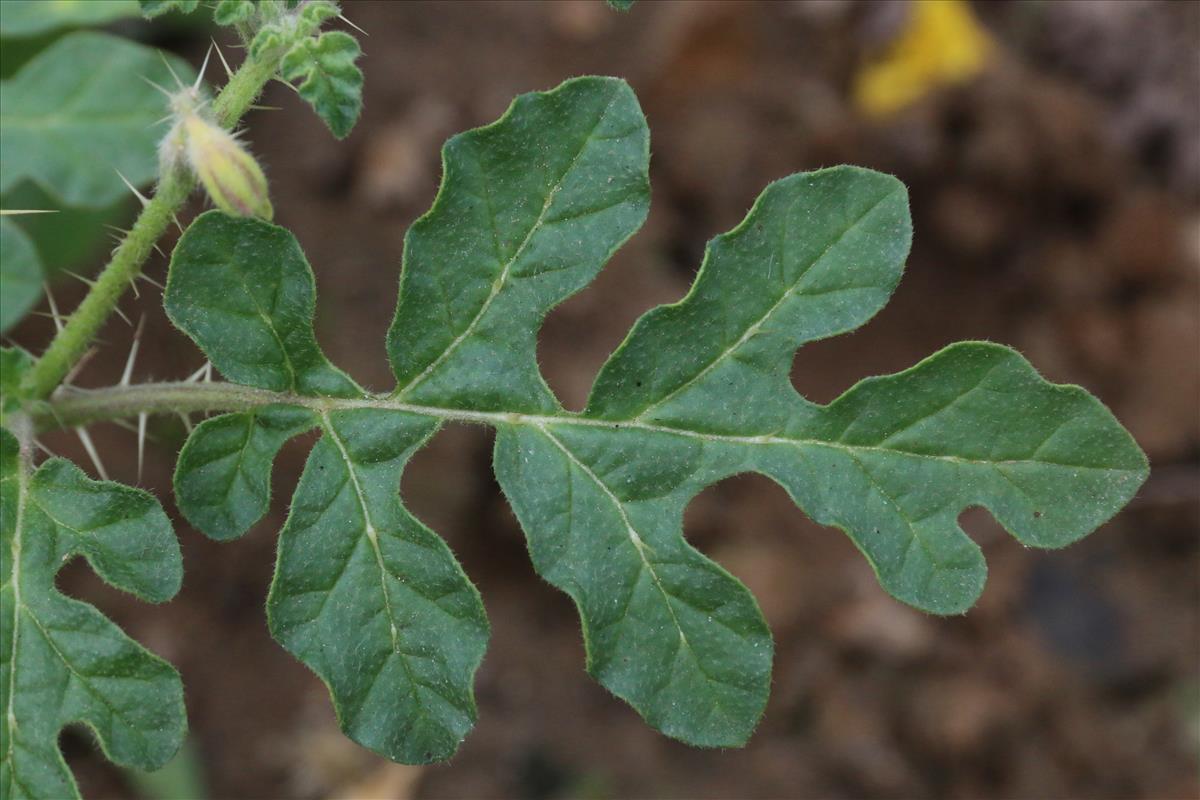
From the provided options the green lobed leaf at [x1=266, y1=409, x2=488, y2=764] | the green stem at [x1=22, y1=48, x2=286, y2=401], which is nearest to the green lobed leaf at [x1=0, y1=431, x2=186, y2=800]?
the green lobed leaf at [x1=266, y1=409, x2=488, y2=764]

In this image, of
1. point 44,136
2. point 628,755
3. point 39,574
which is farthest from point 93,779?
point 39,574

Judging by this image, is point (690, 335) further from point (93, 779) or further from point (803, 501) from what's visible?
point (93, 779)

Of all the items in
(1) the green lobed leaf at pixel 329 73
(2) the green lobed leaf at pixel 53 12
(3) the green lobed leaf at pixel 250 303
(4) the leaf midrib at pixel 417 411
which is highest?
(1) the green lobed leaf at pixel 329 73

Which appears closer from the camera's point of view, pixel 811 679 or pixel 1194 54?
pixel 811 679

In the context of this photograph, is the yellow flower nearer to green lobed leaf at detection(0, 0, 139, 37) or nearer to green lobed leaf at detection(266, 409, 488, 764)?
green lobed leaf at detection(0, 0, 139, 37)

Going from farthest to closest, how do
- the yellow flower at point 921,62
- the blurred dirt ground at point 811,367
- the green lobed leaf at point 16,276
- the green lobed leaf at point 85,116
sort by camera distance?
the yellow flower at point 921,62 < the blurred dirt ground at point 811,367 < the green lobed leaf at point 85,116 < the green lobed leaf at point 16,276

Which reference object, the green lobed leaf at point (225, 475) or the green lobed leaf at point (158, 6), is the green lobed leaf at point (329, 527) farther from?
the green lobed leaf at point (158, 6)

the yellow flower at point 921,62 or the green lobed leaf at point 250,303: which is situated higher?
the green lobed leaf at point 250,303

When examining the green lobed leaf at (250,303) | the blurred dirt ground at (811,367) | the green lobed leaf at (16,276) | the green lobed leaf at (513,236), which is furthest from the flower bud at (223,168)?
the blurred dirt ground at (811,367)
